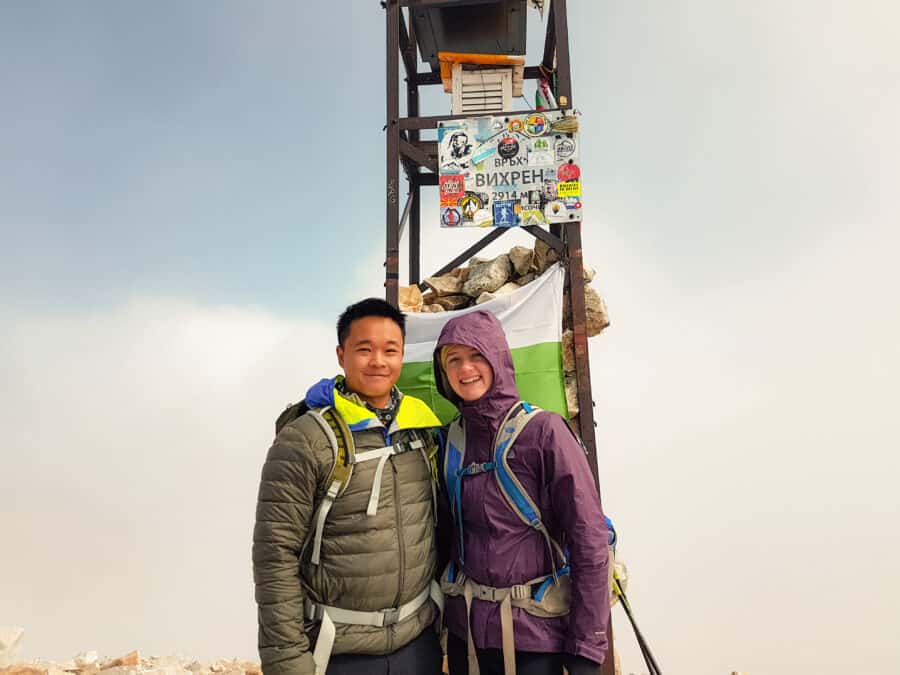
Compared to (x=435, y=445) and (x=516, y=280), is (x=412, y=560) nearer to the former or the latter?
(x=435, y=445)

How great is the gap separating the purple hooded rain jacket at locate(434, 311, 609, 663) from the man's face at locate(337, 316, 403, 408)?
37cm

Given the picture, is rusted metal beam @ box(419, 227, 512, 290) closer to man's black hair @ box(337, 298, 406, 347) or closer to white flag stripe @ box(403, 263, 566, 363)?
white flag stripe @ box(403, 263, 566, 363)

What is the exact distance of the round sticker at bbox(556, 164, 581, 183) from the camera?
7.02 m

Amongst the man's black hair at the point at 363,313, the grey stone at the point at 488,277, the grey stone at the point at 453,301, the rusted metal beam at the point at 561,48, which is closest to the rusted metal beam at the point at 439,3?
the rusted metal beam at the point at 561,48

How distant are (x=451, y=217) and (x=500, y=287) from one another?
1227mm

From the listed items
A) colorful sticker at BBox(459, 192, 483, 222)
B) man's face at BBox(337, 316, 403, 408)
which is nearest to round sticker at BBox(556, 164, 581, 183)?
colorful sticker at BBox(459, 192, 483, 222)

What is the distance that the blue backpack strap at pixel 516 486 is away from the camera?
280 cm

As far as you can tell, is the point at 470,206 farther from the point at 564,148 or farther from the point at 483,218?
the point at 564,148

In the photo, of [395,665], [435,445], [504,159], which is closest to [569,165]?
[504,159]

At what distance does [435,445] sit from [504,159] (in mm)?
4939

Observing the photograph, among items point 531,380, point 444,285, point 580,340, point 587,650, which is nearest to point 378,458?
point 587,650

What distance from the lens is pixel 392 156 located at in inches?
294

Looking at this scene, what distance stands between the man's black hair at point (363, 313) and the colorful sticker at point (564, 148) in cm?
474

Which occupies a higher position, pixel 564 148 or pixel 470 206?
pixel 564 148
